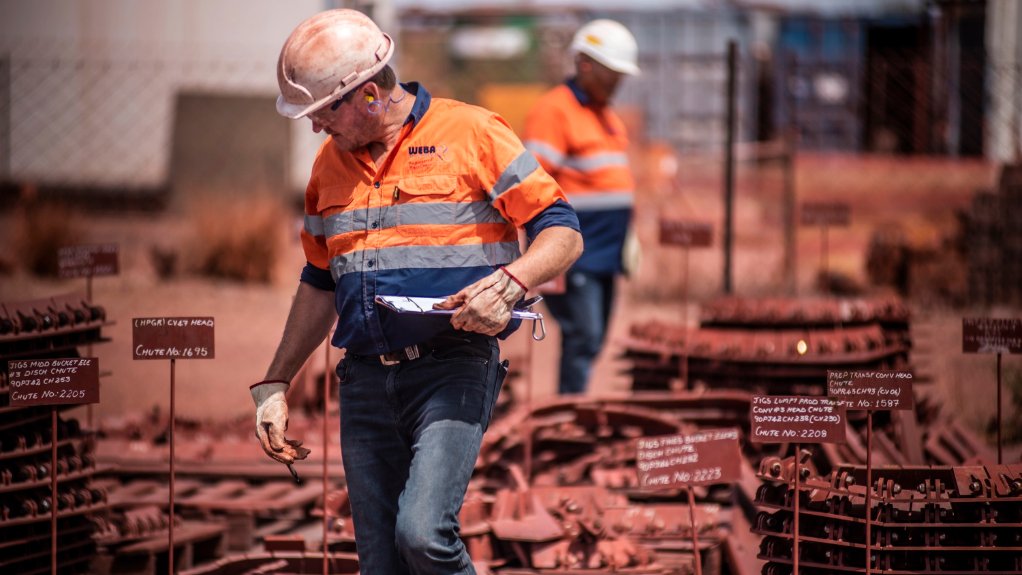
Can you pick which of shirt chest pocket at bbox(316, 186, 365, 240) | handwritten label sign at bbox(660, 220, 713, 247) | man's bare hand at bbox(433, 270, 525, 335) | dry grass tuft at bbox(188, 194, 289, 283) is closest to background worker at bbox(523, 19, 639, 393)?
handwritten label sign at bbox(660, 220, 713, 247)

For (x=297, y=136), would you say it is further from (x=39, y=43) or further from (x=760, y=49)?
(x=760, y=49)

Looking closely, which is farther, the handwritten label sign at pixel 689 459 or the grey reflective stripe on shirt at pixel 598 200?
the grey reflective stripe on shirt at pixel 598 200

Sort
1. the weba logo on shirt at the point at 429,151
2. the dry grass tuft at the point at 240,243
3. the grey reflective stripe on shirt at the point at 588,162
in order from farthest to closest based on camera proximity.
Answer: the dry grass tuft at the point at 240,243 → the grey reflective stripe on shirt at the point at 588,162 → the weba logo on shirt at the point at 429,151

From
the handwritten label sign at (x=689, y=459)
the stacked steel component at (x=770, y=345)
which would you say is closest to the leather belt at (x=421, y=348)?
the handwritten label sign at (x=689, y=459)

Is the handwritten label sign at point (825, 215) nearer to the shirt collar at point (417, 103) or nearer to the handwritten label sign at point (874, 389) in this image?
the handwritten label sign at point (874, 389)

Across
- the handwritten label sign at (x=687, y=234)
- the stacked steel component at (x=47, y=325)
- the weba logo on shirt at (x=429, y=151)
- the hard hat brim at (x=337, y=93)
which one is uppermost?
the handwritten label sign at (x=687, y=234)

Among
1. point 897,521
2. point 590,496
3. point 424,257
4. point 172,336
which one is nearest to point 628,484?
point 590,496

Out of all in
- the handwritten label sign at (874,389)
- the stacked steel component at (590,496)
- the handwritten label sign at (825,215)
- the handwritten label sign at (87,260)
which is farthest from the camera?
the handwritten label sign at (825,215)

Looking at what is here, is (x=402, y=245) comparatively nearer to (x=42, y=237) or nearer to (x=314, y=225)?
(x=314, y=225)

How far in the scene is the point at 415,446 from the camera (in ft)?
12.3

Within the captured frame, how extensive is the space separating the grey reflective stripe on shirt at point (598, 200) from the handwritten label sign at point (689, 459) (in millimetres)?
3408

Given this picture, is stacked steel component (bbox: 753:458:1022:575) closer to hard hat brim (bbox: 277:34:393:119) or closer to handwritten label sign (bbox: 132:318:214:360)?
hard hat brim (bbox: 277:34:393:119)

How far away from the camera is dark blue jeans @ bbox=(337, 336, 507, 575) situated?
363 centimetres

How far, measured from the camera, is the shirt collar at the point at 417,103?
3949 mm
